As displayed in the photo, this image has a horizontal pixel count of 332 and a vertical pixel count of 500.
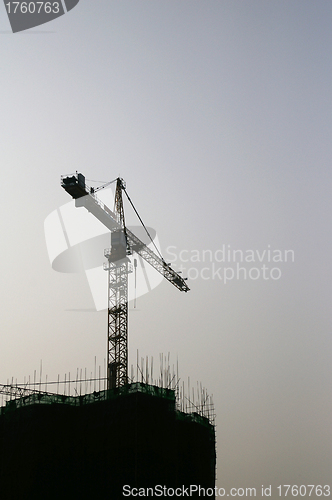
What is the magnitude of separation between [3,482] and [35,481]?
2.60 m

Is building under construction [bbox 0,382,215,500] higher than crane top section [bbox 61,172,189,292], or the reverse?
crane top section [bbox 61,172,189,292]

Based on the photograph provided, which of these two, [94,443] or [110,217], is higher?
[110,217]

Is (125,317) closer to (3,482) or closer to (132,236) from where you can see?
(132,236)

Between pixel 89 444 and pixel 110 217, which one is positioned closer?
pixel 89 444

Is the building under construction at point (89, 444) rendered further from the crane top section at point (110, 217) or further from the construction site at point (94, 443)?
the crane top section at point (110, 217)

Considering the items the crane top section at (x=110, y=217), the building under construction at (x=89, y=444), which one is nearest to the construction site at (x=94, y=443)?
the building under construction at (x=89, y=444)

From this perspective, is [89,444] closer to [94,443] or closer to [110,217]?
[94,443]

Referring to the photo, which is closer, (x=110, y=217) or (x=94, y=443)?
(x=94, y=443)

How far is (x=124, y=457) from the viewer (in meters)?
38.3

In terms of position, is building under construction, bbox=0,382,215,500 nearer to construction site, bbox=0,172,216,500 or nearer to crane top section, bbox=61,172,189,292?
construction site, bbox=0,172,216,500

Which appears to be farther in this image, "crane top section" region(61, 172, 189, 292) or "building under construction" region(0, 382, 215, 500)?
"crane top section" region(61, 172, 189, 292)

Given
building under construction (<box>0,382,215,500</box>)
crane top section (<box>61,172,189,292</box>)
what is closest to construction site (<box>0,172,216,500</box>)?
building under construction (<box>0,382,215,500</box>)

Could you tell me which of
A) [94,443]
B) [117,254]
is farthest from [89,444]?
[117,254]

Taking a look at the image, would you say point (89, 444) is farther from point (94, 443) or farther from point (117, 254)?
point (117, 254)
